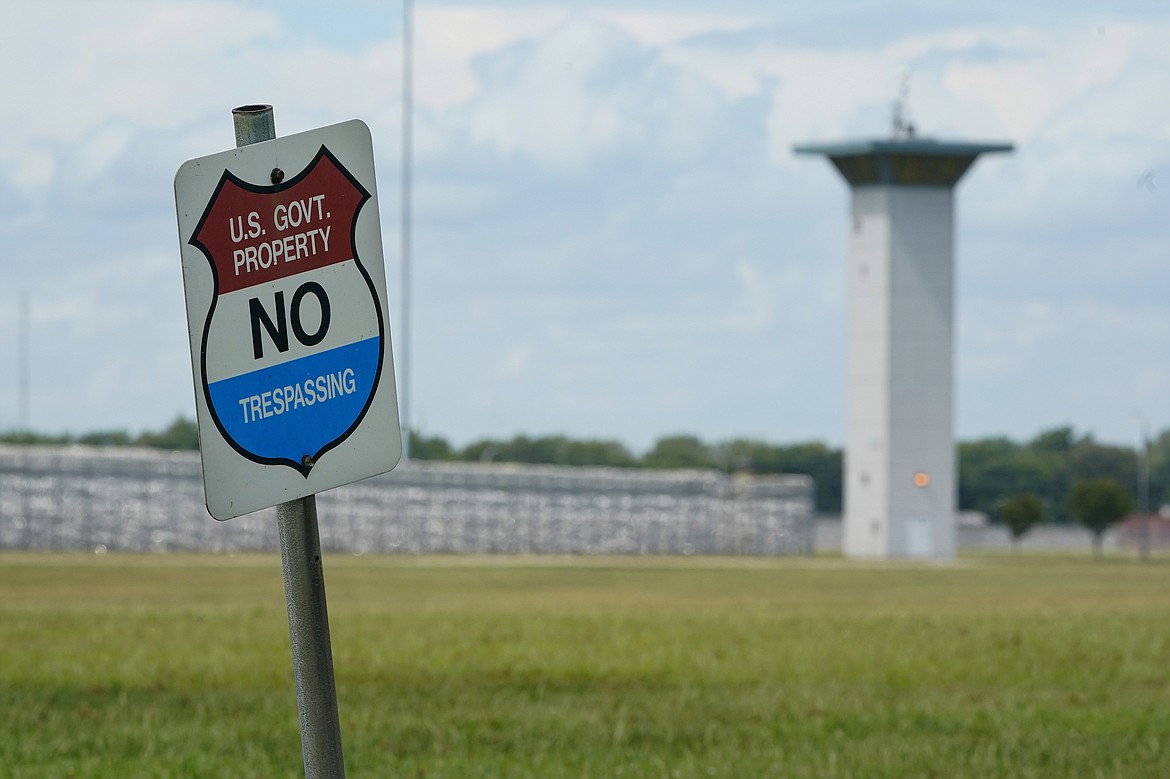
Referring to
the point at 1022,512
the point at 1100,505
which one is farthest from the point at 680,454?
the point at 1100,505

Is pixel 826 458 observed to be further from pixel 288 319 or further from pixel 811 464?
pixel 288 319

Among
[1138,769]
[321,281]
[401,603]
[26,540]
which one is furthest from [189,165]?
[26,540]

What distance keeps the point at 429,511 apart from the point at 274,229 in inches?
2857

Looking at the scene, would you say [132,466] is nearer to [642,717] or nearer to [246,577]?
[246,577]

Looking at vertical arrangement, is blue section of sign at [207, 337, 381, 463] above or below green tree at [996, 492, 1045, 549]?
above

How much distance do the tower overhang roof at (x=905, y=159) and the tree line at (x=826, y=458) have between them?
48190 mm

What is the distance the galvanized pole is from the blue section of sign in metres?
0.15

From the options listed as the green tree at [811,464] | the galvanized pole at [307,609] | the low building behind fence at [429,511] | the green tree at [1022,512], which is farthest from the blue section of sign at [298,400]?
the green tree at [811,464]

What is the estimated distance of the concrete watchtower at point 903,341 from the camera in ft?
245

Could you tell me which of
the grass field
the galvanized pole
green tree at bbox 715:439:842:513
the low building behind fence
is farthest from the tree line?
the galvanized pole

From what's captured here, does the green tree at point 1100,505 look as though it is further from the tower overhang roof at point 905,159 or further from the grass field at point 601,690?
the grass field at point 601,690

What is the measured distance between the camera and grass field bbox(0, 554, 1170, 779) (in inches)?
403

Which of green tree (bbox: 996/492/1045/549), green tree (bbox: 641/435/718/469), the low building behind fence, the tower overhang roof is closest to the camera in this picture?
the low building behind fence

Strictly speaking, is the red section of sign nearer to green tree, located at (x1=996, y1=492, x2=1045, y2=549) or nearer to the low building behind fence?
the low building behind fence
